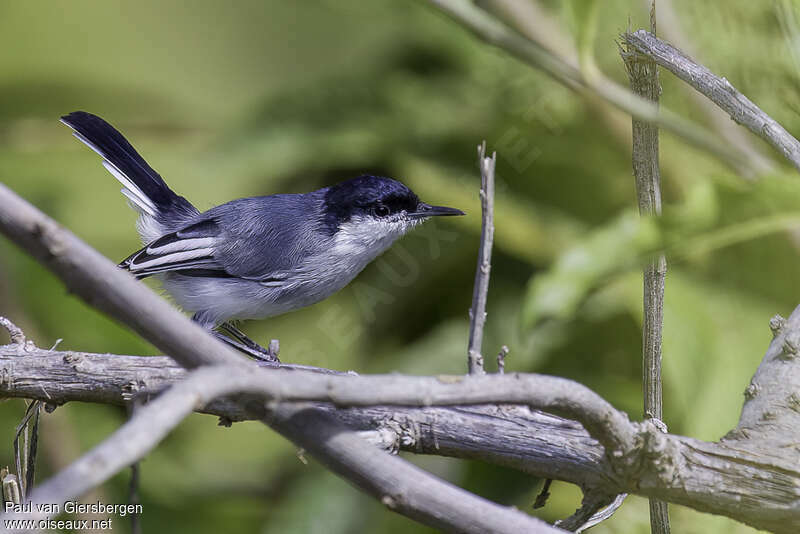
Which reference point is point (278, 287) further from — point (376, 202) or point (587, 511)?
point (587, 511)

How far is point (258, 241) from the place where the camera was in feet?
5.61

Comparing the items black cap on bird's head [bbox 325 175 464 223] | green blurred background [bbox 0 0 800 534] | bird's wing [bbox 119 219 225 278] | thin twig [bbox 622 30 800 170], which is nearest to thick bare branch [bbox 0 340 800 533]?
thin twig [bbox 622 30 800 170]

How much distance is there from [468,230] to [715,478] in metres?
1.36

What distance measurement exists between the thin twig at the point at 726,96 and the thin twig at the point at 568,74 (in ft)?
1.02

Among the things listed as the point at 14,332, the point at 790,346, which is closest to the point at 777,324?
the point at 790,346

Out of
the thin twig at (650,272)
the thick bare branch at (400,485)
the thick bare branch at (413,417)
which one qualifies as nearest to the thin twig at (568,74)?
the thin twig at (650,272)

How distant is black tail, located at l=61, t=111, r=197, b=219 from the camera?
1.76 meters

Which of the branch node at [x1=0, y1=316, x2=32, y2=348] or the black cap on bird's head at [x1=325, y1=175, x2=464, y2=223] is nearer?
the branch node at [x1=0, y1=316, x2=32, y2=348]

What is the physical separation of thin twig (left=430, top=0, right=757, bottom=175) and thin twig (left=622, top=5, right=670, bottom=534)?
0.88 feet

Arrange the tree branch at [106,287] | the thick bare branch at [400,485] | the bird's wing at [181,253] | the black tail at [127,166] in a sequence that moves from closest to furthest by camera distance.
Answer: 1. the tree branch at [106,287]
2. the thick bare branch at [400,485]
3. the bird's wing at [181,253]
4. the black tail at [127,166]

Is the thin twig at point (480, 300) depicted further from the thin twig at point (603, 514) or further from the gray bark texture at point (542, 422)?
the thin twig at point (603, 514)

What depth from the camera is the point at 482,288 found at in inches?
38.8

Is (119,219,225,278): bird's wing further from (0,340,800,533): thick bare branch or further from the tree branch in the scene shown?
the tree branch

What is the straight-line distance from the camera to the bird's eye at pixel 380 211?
1.81 meters
